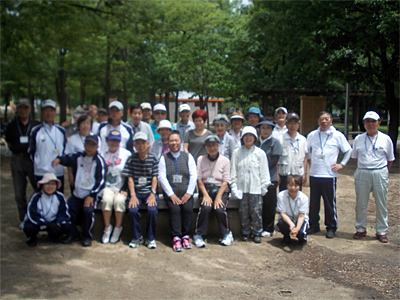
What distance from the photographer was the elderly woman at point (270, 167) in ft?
20.9

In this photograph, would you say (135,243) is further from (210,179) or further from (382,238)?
(382,238)

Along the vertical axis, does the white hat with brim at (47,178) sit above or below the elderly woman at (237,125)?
below

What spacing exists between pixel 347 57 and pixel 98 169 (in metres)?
11.2

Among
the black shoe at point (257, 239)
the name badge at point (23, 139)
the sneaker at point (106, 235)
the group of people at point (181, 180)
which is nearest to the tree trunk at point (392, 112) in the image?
the group of people at point (181, 180)

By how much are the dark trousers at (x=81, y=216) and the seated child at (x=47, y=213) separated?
4.2 inches

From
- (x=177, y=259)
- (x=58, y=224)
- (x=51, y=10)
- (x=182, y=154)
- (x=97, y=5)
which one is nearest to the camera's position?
(x=177, y=259)

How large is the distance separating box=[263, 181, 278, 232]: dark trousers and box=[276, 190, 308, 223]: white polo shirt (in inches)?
14.8

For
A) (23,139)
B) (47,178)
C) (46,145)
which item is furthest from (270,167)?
(23,139)

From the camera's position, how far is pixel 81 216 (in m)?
6.14

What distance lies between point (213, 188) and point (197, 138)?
89 cm

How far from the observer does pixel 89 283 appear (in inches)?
184

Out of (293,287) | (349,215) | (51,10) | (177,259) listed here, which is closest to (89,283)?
(177,259)

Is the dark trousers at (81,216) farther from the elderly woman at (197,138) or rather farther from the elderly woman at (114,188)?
the elderly woman at (197,138)

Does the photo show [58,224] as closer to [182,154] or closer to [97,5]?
[182,154]
